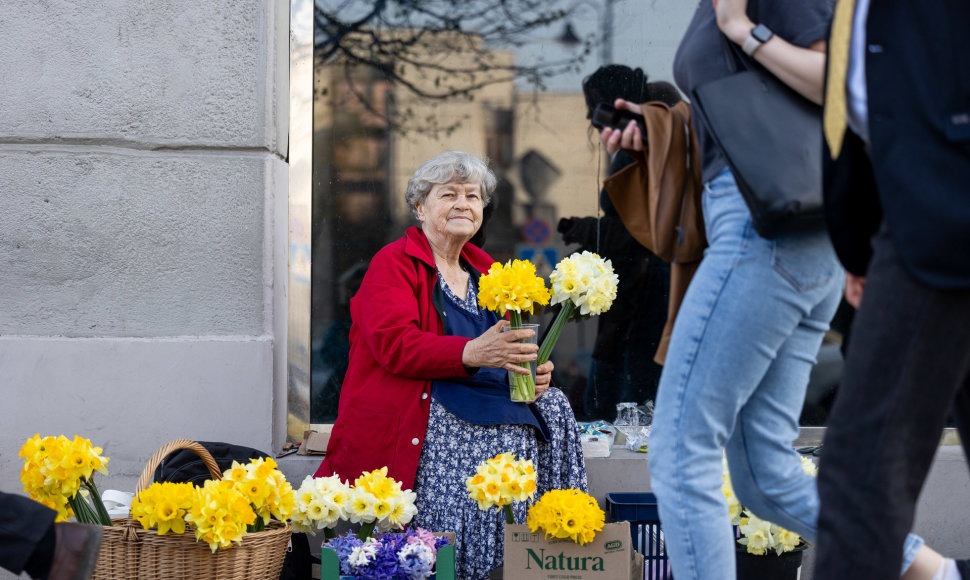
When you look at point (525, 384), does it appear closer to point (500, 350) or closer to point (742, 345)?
point (500, 350)

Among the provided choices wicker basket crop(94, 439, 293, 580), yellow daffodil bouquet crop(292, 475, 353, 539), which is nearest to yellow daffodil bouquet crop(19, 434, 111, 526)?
wicker basket crop(94, 439, 293, 580)

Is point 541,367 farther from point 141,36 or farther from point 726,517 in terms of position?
point 141,36

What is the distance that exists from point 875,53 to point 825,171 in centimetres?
22

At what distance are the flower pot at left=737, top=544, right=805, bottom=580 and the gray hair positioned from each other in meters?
1.73

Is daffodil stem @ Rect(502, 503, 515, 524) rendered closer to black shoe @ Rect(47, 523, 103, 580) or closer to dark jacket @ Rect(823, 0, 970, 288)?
black shoe @ Rect(47, 523, 103, 580)

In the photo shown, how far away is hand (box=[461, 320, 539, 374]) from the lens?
3.09 m

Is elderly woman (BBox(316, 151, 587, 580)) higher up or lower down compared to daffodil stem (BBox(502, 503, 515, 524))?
higher up

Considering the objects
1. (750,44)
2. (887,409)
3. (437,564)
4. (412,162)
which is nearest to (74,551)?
(437,564)

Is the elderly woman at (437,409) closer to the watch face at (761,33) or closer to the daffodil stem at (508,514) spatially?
the daffodil stem at (508,514)

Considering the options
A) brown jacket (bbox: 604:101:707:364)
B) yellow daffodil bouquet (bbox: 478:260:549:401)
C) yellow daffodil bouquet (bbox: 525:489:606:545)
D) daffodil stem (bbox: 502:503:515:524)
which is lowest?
daffodil stem (bbox: 502:503:515:524)

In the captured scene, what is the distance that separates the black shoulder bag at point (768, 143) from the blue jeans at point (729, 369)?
9cm

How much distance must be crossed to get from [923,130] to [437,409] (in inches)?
→ 90.4

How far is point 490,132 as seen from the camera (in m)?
4.36

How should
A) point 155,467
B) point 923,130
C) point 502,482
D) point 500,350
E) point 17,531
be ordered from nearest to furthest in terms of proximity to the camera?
point 923,130 < point 17,531 < point 155,467 < point 502,482 < point 500,350
